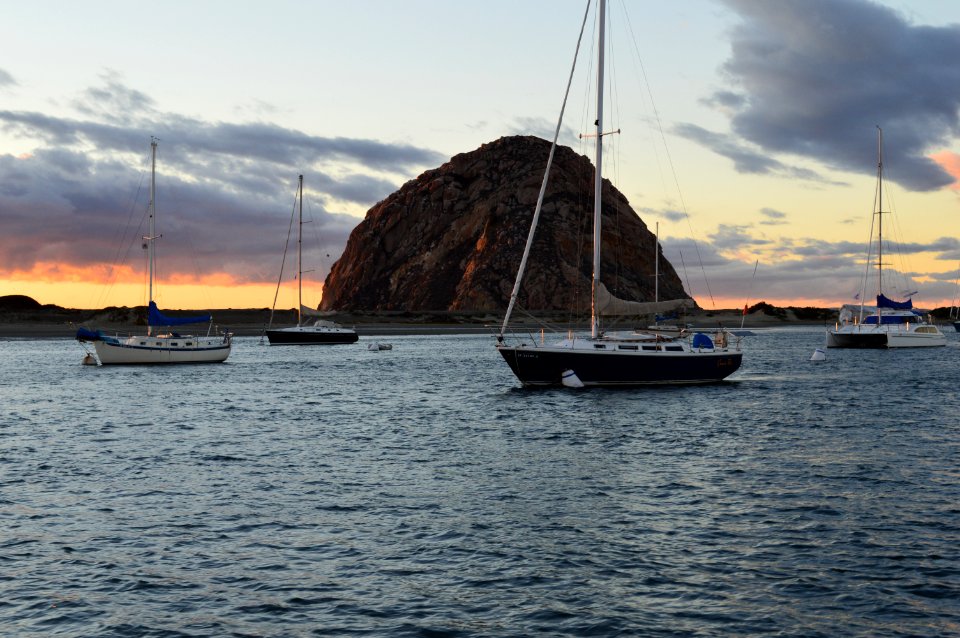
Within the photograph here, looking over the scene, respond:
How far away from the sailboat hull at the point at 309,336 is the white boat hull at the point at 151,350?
33.9 m

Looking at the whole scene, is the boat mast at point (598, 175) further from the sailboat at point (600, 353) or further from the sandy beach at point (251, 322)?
the sandy beach at point (251, 322)

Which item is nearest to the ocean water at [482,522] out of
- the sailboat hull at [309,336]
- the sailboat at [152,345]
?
the sailboat at [152,345]

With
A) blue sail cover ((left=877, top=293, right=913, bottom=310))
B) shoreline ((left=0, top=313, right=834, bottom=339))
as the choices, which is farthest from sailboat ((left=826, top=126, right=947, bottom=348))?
shoreline ((left=0, top=313, right=834, bottom=339))

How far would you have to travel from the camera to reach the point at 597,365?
1693 inches

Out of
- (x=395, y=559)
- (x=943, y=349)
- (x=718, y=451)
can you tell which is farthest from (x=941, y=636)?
(x=943, y=349)

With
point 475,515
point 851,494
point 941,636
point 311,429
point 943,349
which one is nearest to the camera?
point 941,636

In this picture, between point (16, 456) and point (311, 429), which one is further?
point (311, 429)

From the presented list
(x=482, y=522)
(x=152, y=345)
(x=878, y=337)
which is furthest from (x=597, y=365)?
(x=878, y=337)

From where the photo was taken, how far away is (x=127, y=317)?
525 feet

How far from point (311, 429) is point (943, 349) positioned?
88.7 meters

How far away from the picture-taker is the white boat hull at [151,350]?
66.9m

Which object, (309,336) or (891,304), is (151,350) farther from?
(891,304)

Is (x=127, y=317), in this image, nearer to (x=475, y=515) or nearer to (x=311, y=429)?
(x=311, y=429)

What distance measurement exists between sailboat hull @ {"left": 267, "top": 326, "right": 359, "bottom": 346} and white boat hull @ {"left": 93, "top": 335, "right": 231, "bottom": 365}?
33886mm
